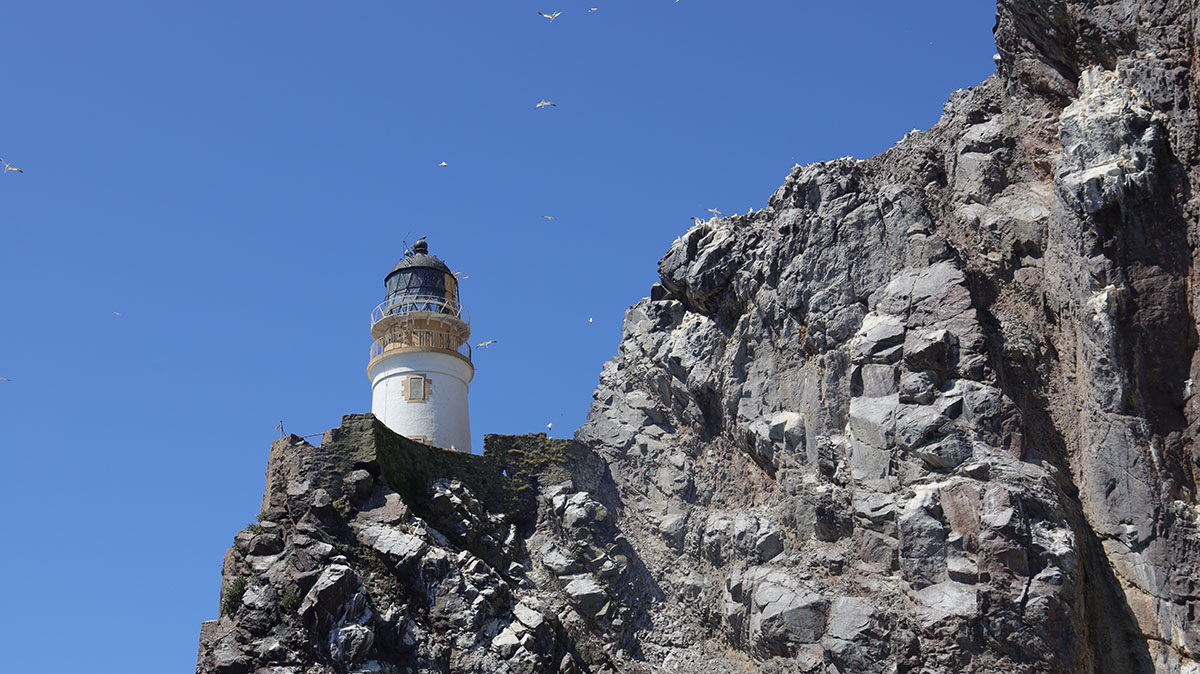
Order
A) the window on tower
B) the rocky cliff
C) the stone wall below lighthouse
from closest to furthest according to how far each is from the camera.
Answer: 1. the rocky cliff
2. the stone wall below lighthouse
3. the window on tower

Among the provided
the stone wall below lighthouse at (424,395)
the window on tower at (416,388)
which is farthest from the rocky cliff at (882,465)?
the window on tower at (416,388)

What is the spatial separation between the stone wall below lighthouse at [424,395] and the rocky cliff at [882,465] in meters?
2.88

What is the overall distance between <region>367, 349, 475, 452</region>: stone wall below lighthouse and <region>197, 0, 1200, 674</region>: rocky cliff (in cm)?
288

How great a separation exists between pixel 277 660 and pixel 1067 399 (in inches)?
816

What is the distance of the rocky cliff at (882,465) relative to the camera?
29.0 metres

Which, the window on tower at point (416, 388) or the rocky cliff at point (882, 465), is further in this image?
the window on tower at point (416, 388)

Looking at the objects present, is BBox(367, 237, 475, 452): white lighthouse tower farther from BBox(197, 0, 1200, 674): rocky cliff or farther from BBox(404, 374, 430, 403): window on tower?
BBox(197, 0, 1200, 674): rocky cliff

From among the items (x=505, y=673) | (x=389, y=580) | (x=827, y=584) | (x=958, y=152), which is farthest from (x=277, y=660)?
(x=958, y=152)

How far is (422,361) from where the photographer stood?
140 ft

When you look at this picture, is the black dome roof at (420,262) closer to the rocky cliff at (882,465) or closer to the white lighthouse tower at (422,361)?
the white lighthouse tower at (422,361)

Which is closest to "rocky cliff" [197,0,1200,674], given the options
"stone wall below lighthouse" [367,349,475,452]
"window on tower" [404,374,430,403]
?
"stone wall below lighthouse" [367,349,475,452]

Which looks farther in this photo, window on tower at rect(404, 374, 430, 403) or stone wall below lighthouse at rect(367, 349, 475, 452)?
window on tower at rect(404, 374, 430, 403)

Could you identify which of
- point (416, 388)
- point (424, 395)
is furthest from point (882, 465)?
point (416, 388)

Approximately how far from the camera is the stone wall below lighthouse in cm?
4144
